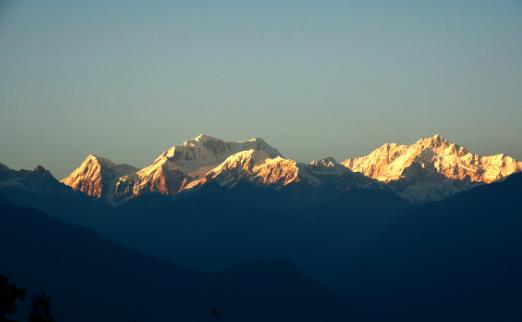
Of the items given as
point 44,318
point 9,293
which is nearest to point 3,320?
point 9,293

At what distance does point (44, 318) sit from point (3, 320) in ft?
63.3

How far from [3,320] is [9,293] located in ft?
11.3

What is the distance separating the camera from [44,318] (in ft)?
400

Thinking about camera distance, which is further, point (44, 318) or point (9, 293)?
point (44, 318)

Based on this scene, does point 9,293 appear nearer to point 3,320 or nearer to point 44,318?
point 3,320

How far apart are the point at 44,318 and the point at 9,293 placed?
673 inches

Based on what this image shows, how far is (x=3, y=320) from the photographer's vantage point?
103m

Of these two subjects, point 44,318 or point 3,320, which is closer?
point 3,320
